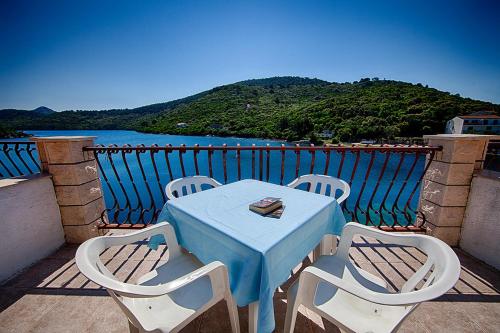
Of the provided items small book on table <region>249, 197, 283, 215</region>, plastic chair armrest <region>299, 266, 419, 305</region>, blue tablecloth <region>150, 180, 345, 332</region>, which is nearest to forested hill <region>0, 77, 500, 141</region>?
blue tablecloth <region>150, 180, 345, 332</region>

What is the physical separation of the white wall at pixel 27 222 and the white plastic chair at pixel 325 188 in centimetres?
276

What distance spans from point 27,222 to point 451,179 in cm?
466

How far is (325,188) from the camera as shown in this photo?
7.09ft

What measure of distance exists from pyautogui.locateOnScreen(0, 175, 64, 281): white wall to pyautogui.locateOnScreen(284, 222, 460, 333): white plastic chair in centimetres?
273

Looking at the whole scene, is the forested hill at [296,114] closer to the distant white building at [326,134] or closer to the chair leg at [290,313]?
the distant white building at [326,134]

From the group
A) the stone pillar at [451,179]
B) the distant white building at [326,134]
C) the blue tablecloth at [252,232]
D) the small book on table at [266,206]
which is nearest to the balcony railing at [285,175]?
the stone pillar at [451,179]

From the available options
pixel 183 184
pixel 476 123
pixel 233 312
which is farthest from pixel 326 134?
pixel 233 312

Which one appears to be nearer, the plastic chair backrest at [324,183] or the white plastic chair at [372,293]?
the white plastic chair at [372,293]

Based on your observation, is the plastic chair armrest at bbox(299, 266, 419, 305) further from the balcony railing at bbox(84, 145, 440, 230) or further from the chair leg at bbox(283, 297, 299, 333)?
the balcony railing at bbox(84, 145, 440, 230)

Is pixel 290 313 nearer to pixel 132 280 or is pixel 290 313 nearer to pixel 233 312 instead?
pixel 233 312

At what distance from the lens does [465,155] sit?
7.23ft

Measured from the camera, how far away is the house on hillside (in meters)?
28.0

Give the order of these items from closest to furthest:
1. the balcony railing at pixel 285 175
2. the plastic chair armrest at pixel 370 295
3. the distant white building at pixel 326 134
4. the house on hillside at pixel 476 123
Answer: the plastic chair armrest at pixel 370 295 < the balcony railing at pixel 285 175 < the house on hillside at pixel 476 123 < the distant white building at pixel 326 134

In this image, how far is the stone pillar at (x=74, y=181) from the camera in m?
2.28
